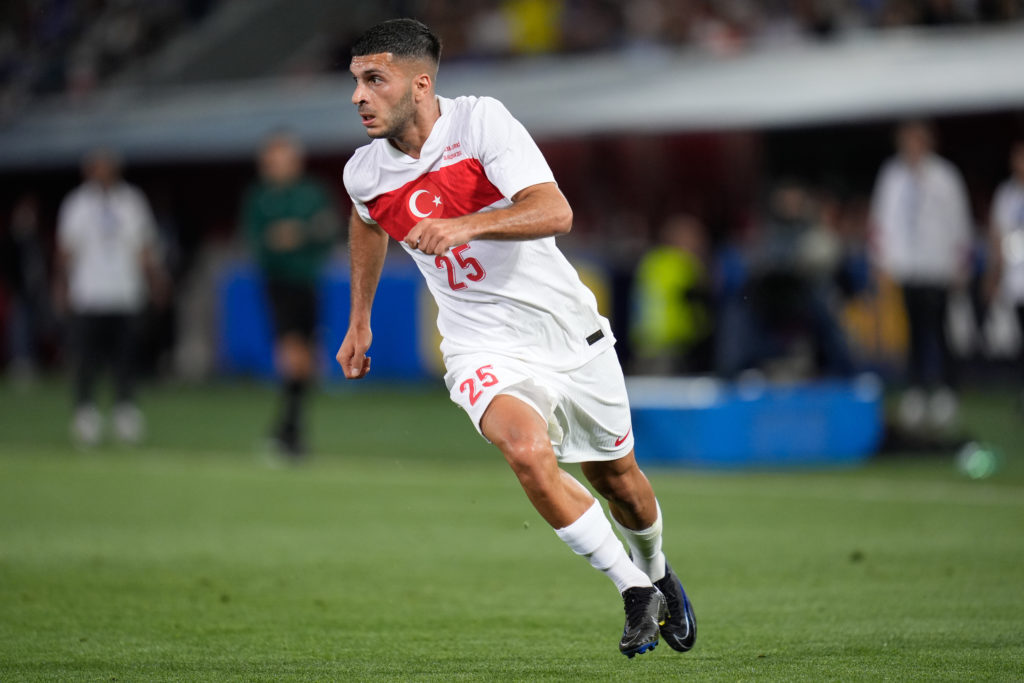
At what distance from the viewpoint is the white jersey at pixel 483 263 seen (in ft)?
18.5

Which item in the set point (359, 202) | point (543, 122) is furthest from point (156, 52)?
point (359, 202)

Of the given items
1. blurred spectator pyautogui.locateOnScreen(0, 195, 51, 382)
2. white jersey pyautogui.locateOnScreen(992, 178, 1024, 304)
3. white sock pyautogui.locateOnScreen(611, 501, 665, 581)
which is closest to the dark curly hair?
white sock pyautogui.locateOnScreen(611, 501, 665, 581)

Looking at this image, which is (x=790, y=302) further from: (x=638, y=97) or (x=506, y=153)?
(x=506, y=153)

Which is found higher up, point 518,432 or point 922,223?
point 922,223

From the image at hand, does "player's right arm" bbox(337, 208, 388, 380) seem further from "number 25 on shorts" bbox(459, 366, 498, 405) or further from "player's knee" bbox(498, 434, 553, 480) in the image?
"player's knee" bbox(498, 434, 553, 480)

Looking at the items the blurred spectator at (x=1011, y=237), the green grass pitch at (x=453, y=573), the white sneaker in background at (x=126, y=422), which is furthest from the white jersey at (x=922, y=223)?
the white sneaker in background at (x=126, y=422)

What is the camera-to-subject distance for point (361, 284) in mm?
6195

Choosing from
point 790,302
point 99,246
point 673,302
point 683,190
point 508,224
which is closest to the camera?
point 508,224

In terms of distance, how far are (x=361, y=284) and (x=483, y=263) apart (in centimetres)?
68

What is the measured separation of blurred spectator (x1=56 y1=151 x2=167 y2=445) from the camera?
14508 mm

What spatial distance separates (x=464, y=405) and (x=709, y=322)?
1330cm

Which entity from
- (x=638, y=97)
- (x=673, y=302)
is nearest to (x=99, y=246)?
(x=673, y=302)

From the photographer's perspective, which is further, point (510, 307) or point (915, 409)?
point (915, 409)

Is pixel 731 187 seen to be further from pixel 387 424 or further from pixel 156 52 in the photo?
pixel 156 52
